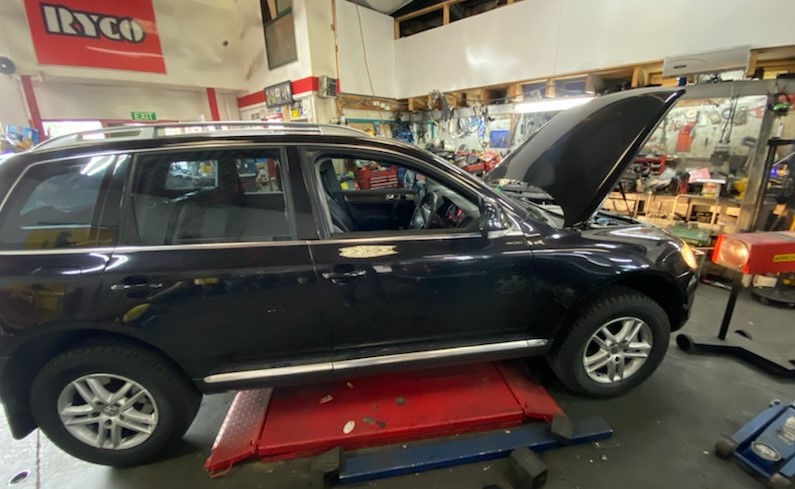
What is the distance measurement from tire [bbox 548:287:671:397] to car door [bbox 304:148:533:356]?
1.17ft

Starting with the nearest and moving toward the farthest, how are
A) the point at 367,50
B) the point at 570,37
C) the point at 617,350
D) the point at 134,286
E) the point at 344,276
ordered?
the point at 134,286 → the point at 344,276 → the point at 617,350 → the point at 570,37 → the point at 367,50

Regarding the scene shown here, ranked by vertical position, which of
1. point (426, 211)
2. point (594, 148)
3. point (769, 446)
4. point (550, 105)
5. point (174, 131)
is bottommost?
point (769, 446)

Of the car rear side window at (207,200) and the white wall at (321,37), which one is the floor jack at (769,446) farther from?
the white wall at (321,37)

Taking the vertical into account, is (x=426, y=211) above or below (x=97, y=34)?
below

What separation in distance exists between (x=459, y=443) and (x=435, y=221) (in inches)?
50.8

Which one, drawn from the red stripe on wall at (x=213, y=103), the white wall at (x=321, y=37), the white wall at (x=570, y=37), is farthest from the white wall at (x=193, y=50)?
the white wall at (x=570, y=37)

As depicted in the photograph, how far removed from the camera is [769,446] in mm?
1626

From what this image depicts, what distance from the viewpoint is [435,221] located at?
2.21 meters

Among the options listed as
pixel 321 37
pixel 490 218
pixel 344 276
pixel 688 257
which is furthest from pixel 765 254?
pixel 321 37

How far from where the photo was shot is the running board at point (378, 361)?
1661 mm

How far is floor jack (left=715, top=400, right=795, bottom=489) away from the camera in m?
1.53

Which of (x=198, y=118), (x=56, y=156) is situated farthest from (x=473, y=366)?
(x=198, y=118)

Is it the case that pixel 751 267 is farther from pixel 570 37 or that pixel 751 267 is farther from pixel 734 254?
pixel 570 37

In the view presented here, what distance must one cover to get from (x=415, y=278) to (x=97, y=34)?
22.3 ft
